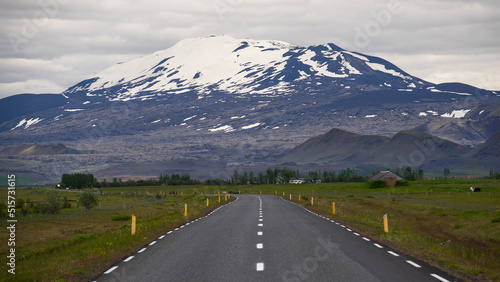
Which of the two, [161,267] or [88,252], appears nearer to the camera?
[161,267]

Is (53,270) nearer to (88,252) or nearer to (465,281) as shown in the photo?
(88,252)

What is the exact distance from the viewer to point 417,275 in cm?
1627

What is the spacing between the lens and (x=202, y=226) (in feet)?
109

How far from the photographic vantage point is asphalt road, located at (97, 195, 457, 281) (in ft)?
53.0

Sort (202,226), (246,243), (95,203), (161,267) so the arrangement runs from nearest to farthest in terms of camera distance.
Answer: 1. (161,267)
2. (246,243)
3. (202,226)
4. (95,203)

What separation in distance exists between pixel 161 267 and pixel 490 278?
980 centimetres

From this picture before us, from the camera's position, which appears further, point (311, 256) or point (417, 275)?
point (311, 256)

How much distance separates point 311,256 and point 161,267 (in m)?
5.18

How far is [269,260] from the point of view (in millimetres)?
18703

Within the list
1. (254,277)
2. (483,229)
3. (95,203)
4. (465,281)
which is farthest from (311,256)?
(95,203)

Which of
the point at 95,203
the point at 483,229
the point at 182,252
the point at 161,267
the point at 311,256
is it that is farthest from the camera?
the point at 95,203

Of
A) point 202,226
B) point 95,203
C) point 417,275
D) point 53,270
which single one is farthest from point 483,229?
point 95,203

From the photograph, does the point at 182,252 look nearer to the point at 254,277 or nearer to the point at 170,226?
the point at 254,277

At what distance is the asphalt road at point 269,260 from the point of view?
16.1m
